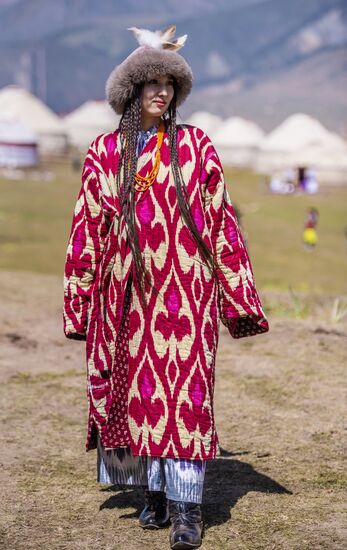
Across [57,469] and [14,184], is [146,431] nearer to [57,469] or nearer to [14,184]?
[57,469]

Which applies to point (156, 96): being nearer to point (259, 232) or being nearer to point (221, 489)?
point (221, 489)

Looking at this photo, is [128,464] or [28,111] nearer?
[128,464]

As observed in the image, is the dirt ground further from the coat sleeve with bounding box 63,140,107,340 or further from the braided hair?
the braided hair

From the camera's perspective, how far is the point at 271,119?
161m

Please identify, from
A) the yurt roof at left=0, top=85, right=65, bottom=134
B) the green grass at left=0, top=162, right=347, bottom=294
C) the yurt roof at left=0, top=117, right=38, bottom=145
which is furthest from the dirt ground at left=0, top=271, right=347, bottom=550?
the yurt roof at left=0, top=85, right=65, bottom=134

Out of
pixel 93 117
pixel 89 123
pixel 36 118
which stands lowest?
pixel 36 118

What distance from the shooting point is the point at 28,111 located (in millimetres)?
65062

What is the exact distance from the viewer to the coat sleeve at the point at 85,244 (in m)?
3.68

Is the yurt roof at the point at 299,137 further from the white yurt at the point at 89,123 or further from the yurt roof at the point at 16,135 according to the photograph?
the white yurt at the point at 89,123

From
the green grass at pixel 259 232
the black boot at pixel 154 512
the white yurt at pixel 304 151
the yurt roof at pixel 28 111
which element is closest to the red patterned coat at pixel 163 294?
the black boot at pixel 154 512

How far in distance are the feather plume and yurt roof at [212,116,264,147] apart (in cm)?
5689

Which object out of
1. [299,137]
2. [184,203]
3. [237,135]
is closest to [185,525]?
[184,203]

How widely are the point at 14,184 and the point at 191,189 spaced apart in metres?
29.3

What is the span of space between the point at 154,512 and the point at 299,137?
51605 millimetres
